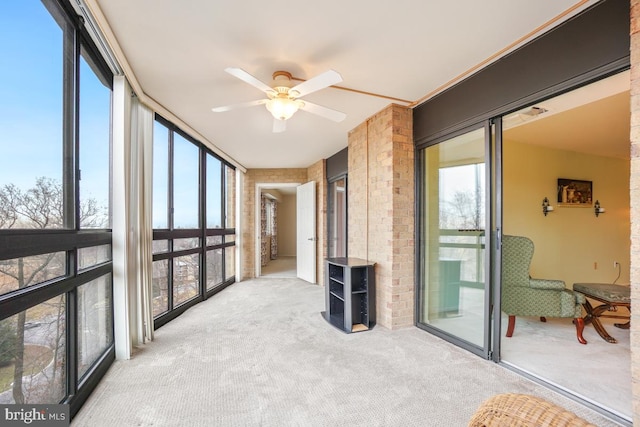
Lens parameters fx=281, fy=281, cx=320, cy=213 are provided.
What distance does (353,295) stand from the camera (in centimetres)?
312

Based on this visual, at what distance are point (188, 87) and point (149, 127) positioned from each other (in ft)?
1.99

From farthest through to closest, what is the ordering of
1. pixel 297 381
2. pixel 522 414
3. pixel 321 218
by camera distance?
pixel 321 218 → pixel 297 381 → pixel 522 414

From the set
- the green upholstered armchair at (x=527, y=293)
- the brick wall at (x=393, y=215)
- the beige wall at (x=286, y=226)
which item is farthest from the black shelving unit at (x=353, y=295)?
the beige wall at (x=286, y=226)

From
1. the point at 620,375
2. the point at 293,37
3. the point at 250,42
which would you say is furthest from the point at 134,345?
the point at 620,375

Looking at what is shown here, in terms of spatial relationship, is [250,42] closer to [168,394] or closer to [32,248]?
[32,248]

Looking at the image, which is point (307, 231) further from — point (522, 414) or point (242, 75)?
point (522, 414)

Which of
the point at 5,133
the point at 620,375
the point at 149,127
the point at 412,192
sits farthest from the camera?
the point at 412,192

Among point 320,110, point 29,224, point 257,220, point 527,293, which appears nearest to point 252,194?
point 257,220

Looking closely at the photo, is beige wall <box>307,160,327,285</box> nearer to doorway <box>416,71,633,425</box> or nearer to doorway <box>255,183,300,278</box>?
doorway <box>255,183,300,278</box>

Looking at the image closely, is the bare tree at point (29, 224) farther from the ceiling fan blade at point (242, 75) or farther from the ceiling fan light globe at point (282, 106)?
the ceiling fan light globe at point (282, 106)

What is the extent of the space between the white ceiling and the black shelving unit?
1798 mm

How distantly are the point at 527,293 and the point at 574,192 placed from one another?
8.24 ft

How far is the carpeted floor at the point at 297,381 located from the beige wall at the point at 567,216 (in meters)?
2.44

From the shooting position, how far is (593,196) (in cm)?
440
